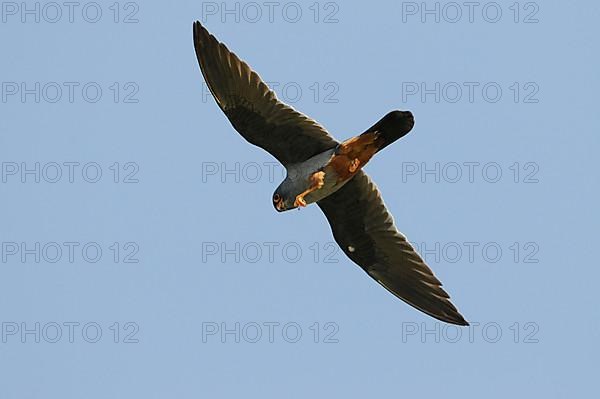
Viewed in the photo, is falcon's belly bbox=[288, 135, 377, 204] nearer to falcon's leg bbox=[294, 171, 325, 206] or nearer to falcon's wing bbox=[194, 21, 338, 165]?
A: falcon's leg bbox=[294, 171, 325, 206]

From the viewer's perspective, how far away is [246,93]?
1482cm

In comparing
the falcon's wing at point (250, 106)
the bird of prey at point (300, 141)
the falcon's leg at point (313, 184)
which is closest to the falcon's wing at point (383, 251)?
the bird of prey at point (300, 141)

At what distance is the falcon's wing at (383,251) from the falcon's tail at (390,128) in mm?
1336

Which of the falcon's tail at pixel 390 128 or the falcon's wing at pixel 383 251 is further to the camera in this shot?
the falcon's wing at pixel 383 251

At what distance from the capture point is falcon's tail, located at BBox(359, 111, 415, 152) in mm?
14305

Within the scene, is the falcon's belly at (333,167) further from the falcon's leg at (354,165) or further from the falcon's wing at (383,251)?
the falcon's wing at (383,251)

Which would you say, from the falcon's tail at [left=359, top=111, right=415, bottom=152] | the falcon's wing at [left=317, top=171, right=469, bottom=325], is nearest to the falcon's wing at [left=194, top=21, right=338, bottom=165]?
the falcon's tail at [left=359, top=111, right=415, bottom=152]

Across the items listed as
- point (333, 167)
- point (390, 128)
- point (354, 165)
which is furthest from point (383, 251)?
point (390, 128)

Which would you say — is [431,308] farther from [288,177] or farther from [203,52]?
[203,52]

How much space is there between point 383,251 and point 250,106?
11.1 feet

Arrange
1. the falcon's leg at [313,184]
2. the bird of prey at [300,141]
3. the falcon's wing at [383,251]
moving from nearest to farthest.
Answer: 1. the bird of prey at [300,141]
2. the falcon's leg at [313,184]
3. the falcon's wing at [383,251]

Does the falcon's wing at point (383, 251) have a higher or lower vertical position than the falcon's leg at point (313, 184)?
lower

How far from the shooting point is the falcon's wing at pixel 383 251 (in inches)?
632

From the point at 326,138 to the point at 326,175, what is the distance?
0.53 meters
